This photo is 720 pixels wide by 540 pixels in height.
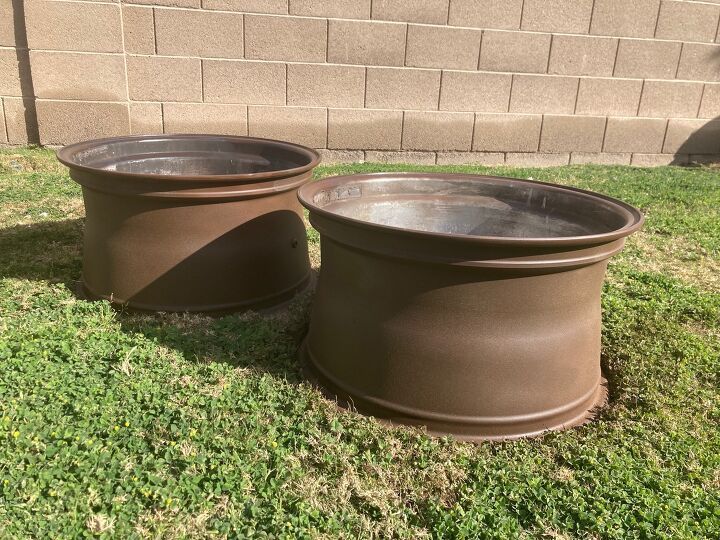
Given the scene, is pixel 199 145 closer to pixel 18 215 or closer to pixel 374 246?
pixel 18 215

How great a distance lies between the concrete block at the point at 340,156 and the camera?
7.41 metres

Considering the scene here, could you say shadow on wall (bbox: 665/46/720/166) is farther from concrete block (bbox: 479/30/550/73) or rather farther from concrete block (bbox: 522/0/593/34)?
concrete block (bbox: 479/30/550/73)

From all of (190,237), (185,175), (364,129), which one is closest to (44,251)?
(190,237)

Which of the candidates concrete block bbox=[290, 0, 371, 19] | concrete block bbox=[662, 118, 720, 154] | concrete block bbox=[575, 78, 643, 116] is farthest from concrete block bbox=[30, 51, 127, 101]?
concrete block bbox=[662, 118, 720, 154]

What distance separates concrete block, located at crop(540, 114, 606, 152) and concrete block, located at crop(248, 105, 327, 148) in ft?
9.26

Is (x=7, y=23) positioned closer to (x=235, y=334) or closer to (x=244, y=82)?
(x=244, y=82)

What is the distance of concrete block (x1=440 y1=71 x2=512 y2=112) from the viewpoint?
→ 24.2ft

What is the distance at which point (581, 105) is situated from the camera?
25.7 feet

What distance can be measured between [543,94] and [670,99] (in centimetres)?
184

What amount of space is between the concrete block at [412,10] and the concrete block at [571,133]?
187 cm

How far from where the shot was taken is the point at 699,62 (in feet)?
26.4

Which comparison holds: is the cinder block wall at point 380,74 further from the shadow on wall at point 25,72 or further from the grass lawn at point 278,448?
the grass lawn at point 278,448

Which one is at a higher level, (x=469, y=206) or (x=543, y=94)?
(x=543, y=94)

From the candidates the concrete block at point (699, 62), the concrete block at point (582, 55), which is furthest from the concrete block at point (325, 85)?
the concrete block at point (699, 62)
